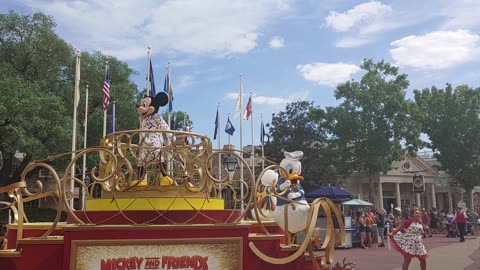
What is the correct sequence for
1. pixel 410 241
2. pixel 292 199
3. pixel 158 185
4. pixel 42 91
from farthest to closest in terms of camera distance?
pixel 42 91, pixel 410 241, pixel 292 199, pixel 158 185

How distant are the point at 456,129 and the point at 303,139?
569 inches

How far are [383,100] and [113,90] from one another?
18.3 metres

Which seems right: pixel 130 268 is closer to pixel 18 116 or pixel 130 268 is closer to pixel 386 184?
pixel 18 116

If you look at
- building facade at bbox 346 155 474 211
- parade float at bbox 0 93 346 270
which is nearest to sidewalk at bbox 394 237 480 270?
parade float at bbox 0 93 346 270

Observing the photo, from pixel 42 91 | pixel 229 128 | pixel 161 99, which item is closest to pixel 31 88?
pixel 42 91

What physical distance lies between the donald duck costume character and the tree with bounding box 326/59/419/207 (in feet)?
85.0

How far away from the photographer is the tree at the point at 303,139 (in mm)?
33594

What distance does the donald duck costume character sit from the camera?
5949 mm

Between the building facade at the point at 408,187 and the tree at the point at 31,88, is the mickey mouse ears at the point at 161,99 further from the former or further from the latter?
the building facade at the point at 408,187

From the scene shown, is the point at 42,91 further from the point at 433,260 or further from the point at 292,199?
the point at 292,199

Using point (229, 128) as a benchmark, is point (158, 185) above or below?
below

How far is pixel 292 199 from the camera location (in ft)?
20.3

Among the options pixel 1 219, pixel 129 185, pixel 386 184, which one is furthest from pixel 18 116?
pixel 386 184

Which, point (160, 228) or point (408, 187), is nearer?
point (160, 228)
